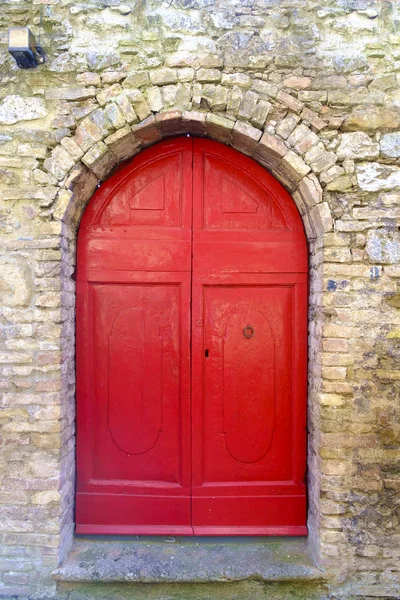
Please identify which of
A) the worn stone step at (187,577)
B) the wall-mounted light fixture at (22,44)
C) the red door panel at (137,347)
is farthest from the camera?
the red door panel at (137,347)

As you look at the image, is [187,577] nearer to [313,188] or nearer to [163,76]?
[313,188]

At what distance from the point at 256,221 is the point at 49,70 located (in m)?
1.56

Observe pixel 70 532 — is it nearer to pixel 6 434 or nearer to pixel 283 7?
pixel 6 434

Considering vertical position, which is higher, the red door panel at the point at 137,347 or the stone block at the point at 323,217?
the stone block at the point at 323,217

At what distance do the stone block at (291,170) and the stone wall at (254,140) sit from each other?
2cm

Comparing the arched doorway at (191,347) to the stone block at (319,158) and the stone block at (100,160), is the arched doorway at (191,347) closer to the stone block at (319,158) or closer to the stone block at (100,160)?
the stone block at (100,160)

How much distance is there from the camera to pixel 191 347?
2.92m

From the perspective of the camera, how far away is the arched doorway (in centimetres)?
291

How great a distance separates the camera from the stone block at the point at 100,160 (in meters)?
2.62

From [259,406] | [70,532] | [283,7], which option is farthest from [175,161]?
[70,532]

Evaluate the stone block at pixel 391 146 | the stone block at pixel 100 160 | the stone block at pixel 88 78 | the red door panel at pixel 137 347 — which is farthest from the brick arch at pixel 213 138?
the stone block at pixel 391 146

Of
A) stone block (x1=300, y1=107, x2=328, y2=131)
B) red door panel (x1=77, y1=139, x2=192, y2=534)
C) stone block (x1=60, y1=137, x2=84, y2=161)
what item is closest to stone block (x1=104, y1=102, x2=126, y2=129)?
stone block (x1=60, y1=137, x2=84, y2=161)

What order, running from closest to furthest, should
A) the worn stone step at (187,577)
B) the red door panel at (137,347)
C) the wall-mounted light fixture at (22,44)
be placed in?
the wall-mounted light fixture at (22,44), the worn stone step at (187,577), the red door panel at (137,347)

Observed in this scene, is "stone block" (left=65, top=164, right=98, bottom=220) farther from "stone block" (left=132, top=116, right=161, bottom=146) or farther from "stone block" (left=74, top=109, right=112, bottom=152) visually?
"stone block" (left=132, top=116, right=161, bottom=146)
